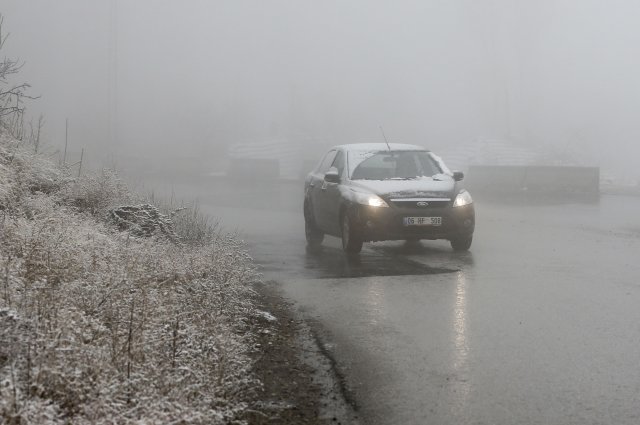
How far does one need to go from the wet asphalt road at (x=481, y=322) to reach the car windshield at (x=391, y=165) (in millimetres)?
1160

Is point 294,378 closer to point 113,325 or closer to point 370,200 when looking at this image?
point 113,325

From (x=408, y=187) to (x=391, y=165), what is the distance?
1.07 meters

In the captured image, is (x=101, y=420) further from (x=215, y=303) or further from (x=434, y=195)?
(x=434, y=195)

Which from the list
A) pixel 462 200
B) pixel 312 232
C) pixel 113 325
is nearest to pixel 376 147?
pixel 312 232

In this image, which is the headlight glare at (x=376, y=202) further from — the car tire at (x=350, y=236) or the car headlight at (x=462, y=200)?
the car headlight at (x=462, y=200)

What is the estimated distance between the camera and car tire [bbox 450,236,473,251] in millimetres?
11430

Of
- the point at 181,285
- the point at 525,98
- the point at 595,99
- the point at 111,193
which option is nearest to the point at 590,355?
the point at 181,285

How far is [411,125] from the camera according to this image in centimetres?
8719

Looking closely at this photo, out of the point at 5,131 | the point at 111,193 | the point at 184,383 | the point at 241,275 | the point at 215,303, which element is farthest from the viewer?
the point at 5,131

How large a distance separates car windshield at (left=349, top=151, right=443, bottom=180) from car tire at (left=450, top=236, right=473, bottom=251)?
47.4 inches

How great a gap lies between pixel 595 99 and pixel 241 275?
322ft

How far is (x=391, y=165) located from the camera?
12242 millimetres

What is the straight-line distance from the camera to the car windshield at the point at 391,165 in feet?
39.2

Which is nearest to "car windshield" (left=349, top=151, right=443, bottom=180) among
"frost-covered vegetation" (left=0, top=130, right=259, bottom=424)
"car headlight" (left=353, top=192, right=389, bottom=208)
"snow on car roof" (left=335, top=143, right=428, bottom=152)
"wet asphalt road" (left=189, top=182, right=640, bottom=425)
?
"snow on car roof" (left=335, top=143, right=428, bottom=152)
